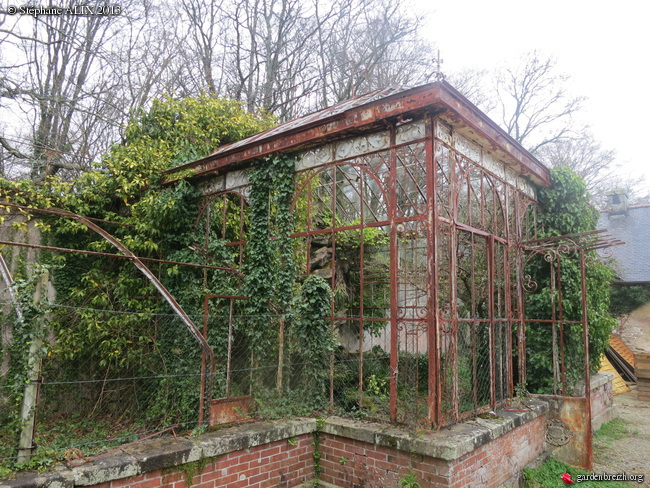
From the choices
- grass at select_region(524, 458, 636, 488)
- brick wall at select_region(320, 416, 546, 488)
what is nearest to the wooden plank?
grass at select_region(524, 458, 636, 488)

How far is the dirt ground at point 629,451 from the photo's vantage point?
699cm

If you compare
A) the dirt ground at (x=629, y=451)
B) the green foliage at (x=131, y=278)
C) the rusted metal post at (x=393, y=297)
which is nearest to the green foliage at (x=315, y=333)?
the rusted metal post at (x=393, y=297)

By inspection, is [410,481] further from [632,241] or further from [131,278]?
[632,241]

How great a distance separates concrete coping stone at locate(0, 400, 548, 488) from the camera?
3.78m

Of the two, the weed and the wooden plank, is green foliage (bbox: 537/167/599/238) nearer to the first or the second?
the weed

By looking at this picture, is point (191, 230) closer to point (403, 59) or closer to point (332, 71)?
point (332, 71)

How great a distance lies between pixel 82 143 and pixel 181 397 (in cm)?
950

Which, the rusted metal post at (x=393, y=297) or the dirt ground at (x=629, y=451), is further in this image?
the dirt ground at (x=629, y=451)

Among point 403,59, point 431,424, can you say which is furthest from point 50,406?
point 403,59

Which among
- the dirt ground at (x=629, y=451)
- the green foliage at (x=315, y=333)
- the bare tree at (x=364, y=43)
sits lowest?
the dirt ground at (x=629, y=451)

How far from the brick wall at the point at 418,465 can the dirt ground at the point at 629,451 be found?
6.70 feet

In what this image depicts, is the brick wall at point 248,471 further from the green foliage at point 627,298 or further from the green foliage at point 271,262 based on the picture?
the green foliage at point 627,298

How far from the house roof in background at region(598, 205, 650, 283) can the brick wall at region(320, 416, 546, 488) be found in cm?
1265

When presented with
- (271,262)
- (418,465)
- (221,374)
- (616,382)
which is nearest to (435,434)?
(418,465)
